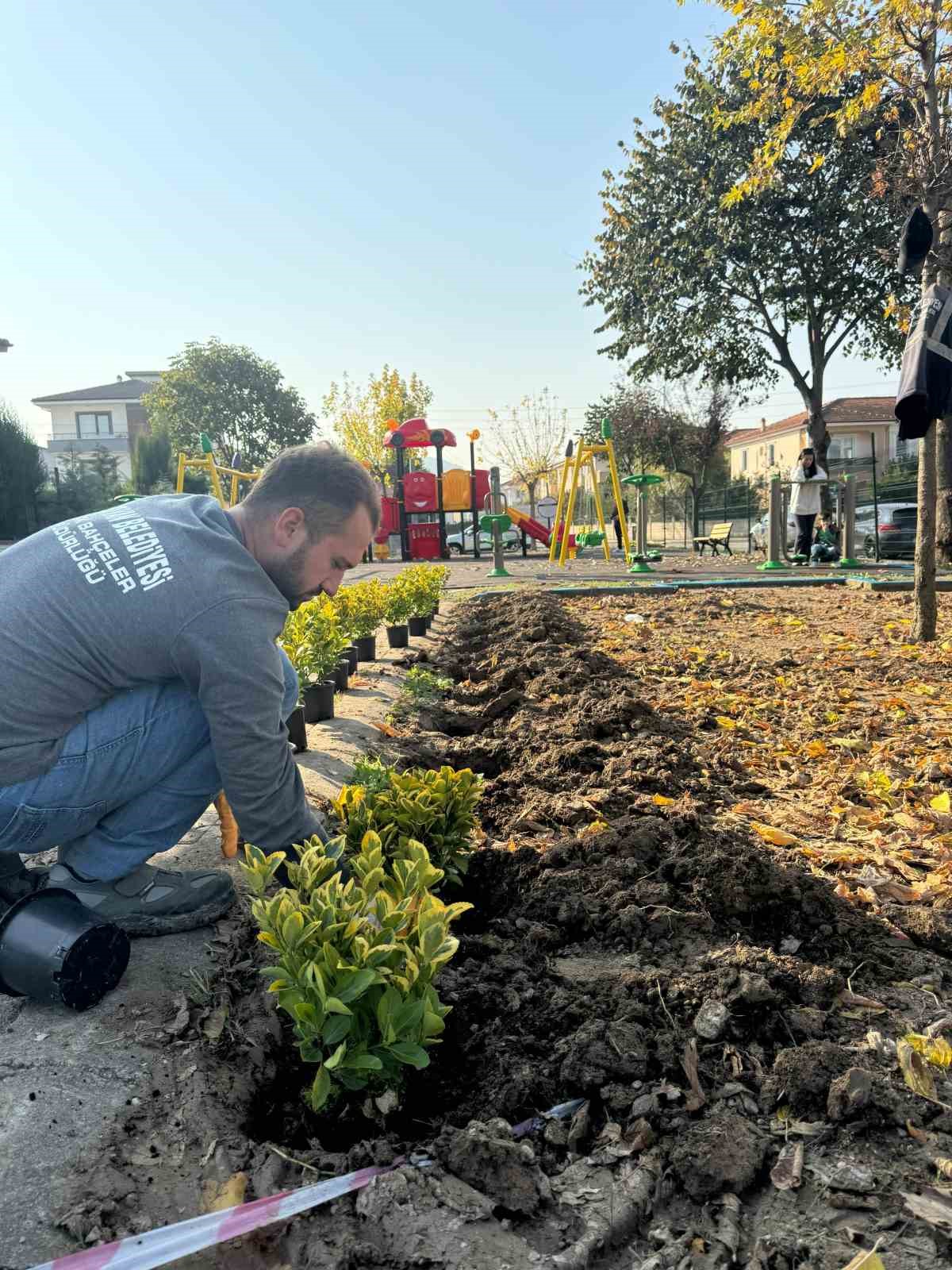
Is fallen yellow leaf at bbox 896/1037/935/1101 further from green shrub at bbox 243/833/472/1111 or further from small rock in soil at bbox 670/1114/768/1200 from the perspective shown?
green shrub at bbox 243/833/472/1111

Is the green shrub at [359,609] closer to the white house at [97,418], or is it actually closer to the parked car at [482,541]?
the parked car at [482,541]

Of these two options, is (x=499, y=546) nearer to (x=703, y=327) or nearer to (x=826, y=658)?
(x=703, y=327)

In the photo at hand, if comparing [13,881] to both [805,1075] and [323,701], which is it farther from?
[323,701]

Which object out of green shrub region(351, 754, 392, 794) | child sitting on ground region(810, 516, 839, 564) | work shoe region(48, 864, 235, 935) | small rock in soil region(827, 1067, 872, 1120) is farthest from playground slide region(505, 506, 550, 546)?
small rock in soil region(827, 1067, 872, 1120)

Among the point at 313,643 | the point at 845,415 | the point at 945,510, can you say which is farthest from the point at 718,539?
the point at 845,415

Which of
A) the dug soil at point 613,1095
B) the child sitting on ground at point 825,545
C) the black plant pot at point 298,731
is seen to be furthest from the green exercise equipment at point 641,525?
the dug soil at point 613,1095

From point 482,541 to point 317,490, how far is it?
3122 cm

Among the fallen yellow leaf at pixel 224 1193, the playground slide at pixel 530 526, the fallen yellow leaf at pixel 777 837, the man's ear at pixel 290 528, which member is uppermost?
the playground slide at pixel 530 526

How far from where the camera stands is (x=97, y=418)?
54469 mm

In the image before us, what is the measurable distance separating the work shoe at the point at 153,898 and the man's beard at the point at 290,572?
894 millimetres

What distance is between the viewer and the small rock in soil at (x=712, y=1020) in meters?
1.83

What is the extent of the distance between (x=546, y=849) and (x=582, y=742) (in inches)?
Result: 40.7

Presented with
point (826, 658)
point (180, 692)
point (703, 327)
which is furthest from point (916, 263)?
point (703, 327)

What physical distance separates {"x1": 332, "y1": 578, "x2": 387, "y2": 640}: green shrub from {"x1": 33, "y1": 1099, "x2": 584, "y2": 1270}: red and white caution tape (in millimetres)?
4802
